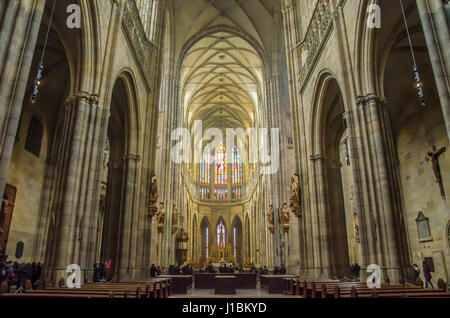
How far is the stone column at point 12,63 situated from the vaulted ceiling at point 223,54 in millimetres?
21038

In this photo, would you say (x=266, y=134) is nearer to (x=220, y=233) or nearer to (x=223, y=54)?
(x=223, y=54)

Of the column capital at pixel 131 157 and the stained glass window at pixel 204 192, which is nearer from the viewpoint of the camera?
the column capital at pixel 131 157

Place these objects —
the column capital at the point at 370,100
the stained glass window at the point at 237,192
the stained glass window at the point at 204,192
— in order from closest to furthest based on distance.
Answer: the column capital at the point at 370,100 < the stained glass window at the point at 204,192 < the stained glass window at the point at 237,192

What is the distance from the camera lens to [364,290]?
6.09m

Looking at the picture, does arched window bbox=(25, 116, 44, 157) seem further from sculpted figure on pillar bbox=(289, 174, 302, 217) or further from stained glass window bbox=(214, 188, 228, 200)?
stained glass window bbox=(214, 188, 228, 200)

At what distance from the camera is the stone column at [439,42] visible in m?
5.74

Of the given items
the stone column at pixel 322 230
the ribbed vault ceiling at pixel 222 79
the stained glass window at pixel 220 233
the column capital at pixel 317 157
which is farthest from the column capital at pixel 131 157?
the stained glass window at pixel 220 233

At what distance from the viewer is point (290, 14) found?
1873cm

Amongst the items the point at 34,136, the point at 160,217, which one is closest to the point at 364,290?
the point at 34,136

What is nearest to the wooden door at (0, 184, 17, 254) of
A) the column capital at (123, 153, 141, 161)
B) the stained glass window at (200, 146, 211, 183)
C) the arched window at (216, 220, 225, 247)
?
the column capital at (123, 153, 141, 161)

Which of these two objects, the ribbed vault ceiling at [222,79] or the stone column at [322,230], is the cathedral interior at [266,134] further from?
the ribbed vault ceiling at [222,79]

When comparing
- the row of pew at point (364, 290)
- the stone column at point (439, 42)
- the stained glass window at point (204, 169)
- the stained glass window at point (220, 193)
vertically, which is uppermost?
the stained glass window at point (204, 169)
